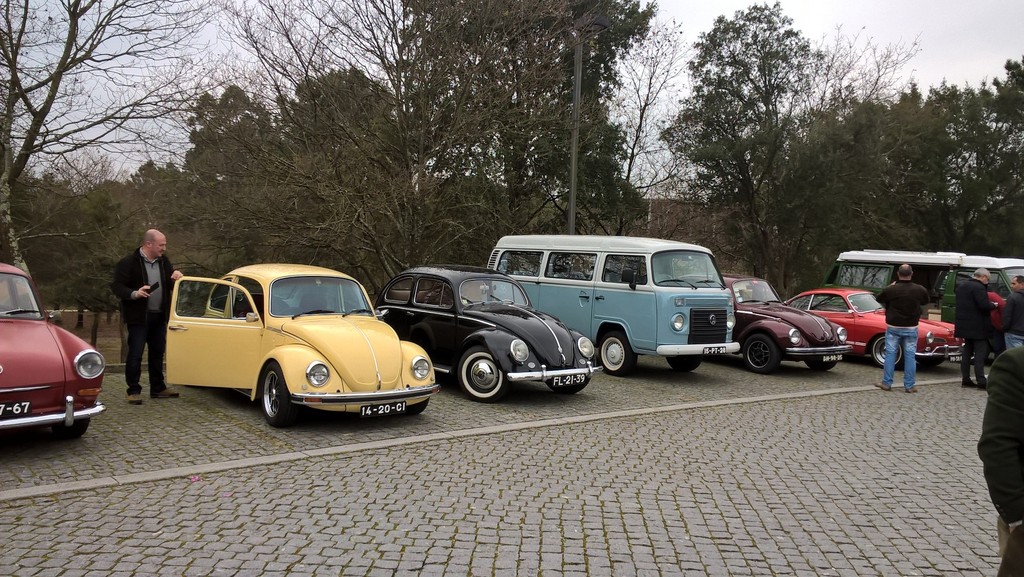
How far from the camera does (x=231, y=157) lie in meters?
15.1

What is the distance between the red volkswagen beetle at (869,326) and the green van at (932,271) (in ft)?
4.73

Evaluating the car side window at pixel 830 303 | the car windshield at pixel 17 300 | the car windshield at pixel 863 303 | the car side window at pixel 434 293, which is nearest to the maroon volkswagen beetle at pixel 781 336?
the car side window at pixel 830 303

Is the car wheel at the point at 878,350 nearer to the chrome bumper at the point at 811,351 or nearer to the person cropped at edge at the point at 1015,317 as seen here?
the chrome bumper at the point at 811,351

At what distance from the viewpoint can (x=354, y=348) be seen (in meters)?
7.21

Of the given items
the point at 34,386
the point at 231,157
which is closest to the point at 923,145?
the point at 231,157

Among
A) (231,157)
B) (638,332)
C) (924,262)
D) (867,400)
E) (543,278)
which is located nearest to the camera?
(867,400)

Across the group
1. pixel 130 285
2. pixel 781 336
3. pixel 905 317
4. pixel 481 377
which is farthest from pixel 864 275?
pixel 130 285

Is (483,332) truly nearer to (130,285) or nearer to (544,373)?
(544,373)

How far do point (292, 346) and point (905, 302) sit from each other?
8.96 metres

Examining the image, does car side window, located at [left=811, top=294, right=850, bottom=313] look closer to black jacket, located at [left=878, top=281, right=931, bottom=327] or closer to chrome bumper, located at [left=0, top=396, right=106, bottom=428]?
black jacket, located at [left=878, top=281, right=931, bottom=327]

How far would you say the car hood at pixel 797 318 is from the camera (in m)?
12.2

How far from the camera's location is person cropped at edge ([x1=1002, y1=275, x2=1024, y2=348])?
10438 millimetres

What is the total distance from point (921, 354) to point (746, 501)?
9864mm

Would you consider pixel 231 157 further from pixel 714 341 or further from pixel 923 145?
pixel 923 145
